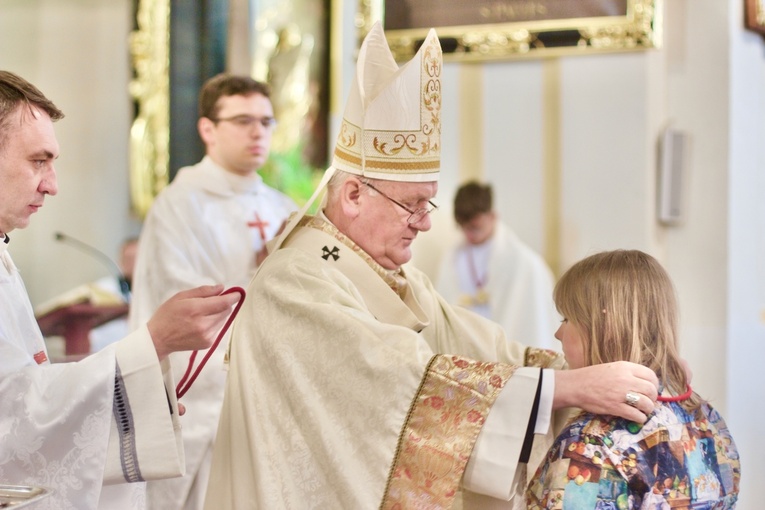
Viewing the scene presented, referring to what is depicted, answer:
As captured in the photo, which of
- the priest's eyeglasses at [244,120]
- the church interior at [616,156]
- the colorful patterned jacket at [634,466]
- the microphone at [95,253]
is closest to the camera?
the colorful patterned jacket at [634,466]

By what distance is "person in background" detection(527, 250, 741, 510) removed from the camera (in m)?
2.35

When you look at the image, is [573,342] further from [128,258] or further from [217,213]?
[128,258]

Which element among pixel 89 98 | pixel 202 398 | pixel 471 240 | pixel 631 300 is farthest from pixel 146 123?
pixel 631 300

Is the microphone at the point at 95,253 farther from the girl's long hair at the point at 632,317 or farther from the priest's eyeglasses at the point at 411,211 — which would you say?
the girl's long hair at the point at 632,317

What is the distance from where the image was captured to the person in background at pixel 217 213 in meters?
4.70

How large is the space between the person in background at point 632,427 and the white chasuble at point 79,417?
0.96 meters

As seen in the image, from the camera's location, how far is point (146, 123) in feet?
24.1

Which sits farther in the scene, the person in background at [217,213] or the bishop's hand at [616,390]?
the person in background at [217,213]

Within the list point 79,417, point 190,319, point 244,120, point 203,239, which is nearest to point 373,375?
point 190,319

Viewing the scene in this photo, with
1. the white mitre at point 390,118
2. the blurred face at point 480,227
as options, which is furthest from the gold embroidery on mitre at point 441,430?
the blurred face at point 480,227

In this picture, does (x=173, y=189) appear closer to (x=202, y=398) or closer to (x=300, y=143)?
(x=202, y=398)

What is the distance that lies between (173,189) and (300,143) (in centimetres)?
288

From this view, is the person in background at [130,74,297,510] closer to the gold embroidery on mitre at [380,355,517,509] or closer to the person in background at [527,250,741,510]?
the gold embroidery on mitre at [380,355,517,509]

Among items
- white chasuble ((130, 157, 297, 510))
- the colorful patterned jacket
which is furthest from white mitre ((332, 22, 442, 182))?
white chasuble ((130, 157, 297, 510))
